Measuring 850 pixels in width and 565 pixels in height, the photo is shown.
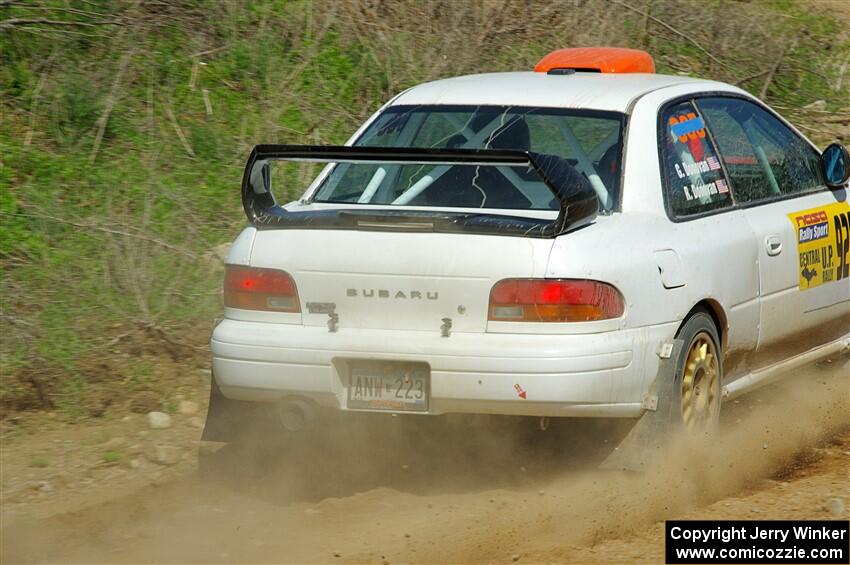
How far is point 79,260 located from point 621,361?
4103mm

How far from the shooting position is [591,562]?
433cm

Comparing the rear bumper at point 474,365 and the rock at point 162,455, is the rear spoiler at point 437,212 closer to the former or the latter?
the rear bumper at point 474,365

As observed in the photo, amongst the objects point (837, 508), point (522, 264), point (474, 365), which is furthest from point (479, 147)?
point (837, 508)

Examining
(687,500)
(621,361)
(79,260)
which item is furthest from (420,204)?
(79,260)

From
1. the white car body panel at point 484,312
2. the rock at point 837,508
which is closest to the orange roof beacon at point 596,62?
the white car body panel at point 484,312

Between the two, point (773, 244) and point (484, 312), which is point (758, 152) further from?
point (484, 312)

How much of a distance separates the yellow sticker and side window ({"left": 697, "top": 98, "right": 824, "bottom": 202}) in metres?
0.15

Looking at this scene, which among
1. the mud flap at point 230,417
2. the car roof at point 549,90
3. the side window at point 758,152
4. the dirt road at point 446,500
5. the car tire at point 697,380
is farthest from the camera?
the side window at point 758,152

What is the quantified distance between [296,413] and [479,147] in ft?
4.79

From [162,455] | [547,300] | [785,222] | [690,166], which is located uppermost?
[690,166]

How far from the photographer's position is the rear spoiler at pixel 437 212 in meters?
4.71

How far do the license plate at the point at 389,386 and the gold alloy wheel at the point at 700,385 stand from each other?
1107 millimetres

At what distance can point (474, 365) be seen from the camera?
4.71m

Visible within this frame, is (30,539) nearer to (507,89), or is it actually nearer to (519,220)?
(519,220)
